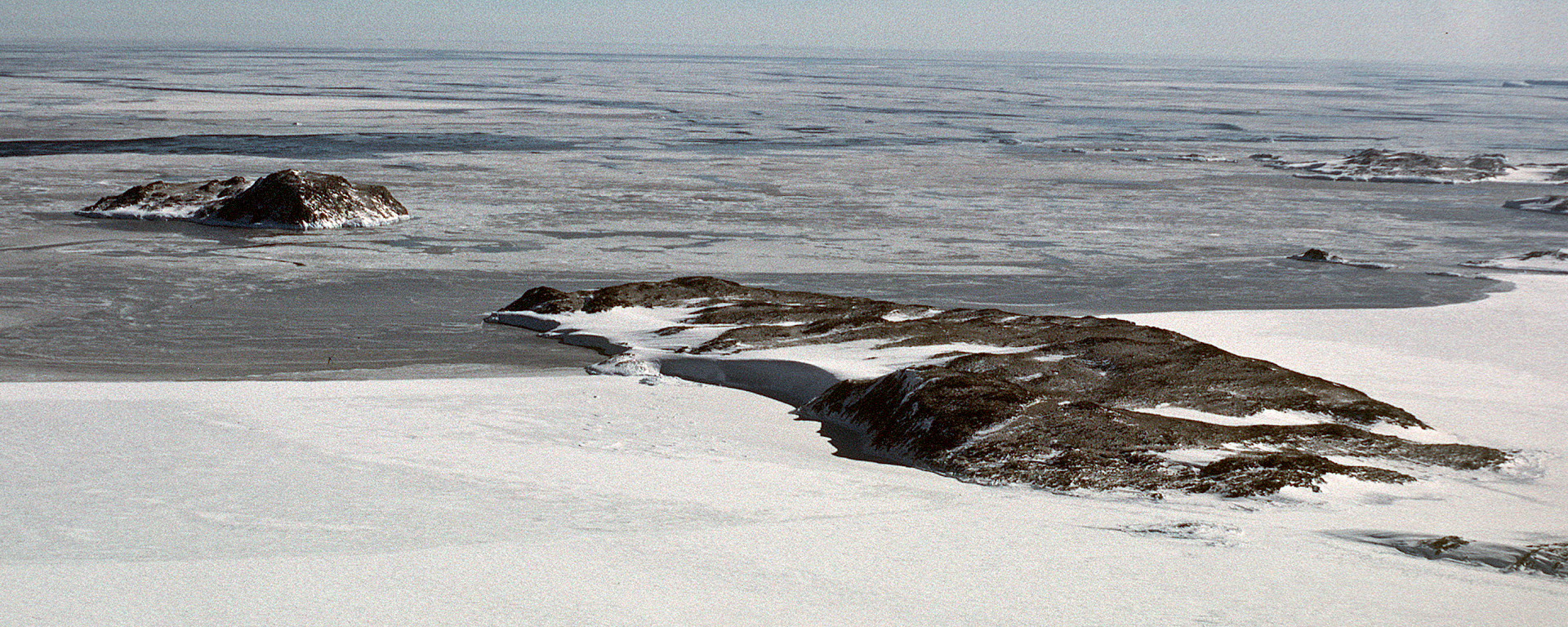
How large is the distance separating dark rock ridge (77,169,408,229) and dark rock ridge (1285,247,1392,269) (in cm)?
979

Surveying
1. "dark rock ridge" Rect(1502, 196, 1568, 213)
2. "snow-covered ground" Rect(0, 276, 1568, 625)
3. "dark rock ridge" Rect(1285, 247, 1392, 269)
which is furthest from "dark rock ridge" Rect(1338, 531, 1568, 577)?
"dark rock ridge" Rect(1502, 196, 1568, 213)

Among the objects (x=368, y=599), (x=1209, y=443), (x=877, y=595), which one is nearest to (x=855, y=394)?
(x=1209, y=443)

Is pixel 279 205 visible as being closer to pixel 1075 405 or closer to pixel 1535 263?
pixel 1075 405

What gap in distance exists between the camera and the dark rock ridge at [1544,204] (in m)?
19.7

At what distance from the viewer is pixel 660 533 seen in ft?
14.8

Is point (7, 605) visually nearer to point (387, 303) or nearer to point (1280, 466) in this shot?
point (1280, 466)

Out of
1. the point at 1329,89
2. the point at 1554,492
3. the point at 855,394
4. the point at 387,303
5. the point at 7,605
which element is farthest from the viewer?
the point at 1329,89

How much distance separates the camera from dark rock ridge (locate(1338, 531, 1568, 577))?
4414mm

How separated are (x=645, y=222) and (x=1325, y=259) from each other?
24.2 ft

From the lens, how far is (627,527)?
4.57 metres

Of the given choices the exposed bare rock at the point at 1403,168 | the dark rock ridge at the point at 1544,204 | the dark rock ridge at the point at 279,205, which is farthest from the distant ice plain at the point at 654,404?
the exposed bare rock at the point at 1403,168

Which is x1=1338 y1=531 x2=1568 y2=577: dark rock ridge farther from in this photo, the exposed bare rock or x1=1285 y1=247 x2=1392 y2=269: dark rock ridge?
the exposed bare rock

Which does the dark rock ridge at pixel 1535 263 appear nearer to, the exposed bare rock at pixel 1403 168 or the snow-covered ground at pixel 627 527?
the snow-covered ground at pixel 627 527

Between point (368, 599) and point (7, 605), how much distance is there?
0.93 metres
